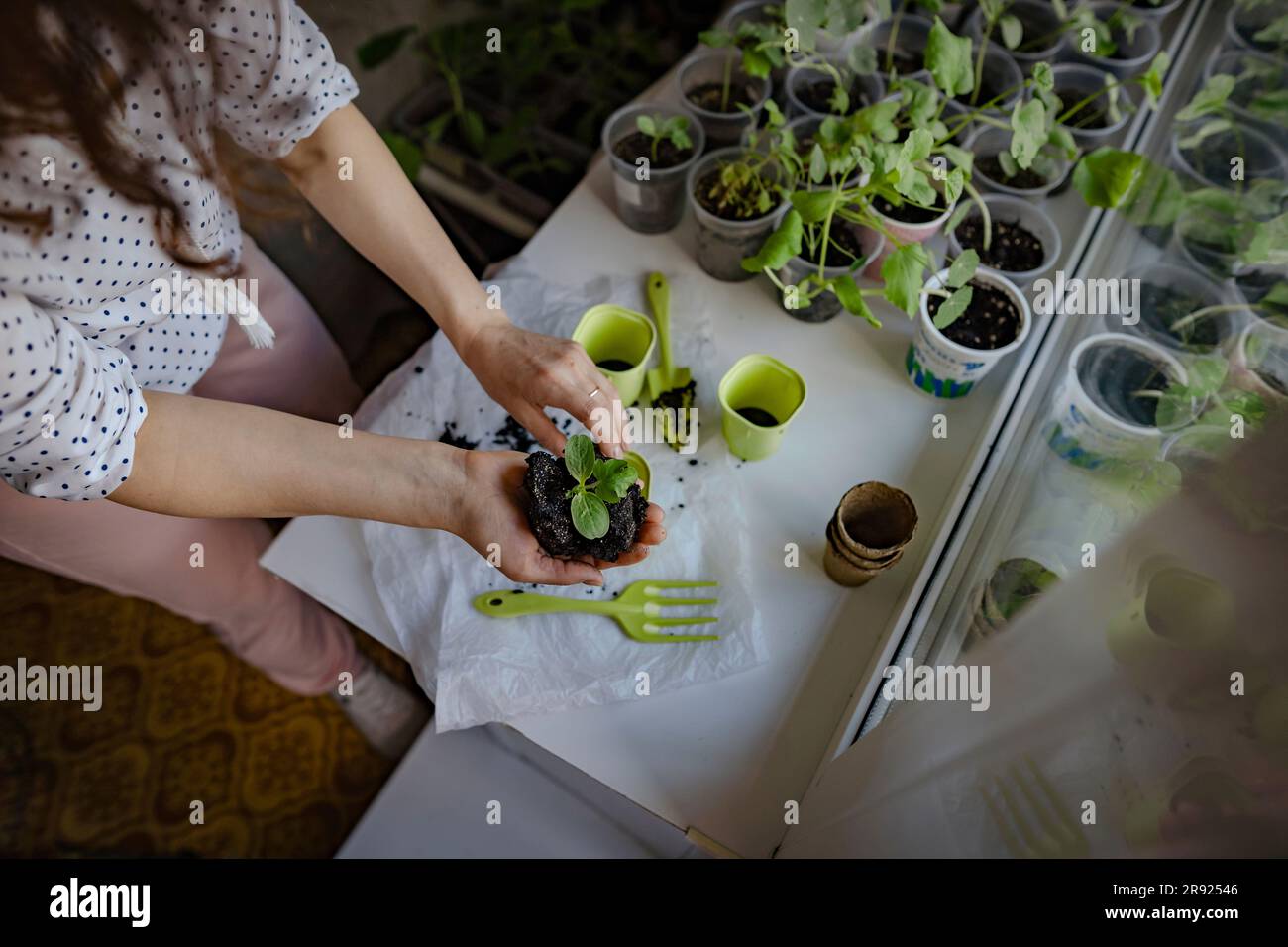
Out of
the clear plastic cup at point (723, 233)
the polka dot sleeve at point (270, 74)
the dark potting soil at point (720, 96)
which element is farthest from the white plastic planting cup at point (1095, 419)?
the polka dot sleeve at point (270, 74)

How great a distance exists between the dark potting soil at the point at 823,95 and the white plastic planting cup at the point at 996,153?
0.62 feet

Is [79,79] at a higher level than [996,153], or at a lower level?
higher

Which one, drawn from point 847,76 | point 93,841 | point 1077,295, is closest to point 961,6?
point 847,76

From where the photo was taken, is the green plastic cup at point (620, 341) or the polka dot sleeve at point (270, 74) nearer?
the polka dot sleeve at point (270, 74)

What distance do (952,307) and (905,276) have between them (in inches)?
3.4

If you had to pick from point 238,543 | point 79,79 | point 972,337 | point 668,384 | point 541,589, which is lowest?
point 238,543

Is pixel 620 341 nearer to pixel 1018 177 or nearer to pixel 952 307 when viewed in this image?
pixel 952 307

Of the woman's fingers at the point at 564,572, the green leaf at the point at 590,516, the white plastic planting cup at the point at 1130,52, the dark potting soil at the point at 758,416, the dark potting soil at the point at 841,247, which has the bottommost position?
the woman's fingers at the point at 564,572

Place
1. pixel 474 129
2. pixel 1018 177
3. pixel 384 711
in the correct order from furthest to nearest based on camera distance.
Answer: pixel 474 129 < pixel 384 711 < pixel 1018 177

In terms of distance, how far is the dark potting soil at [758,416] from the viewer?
3.67 ft

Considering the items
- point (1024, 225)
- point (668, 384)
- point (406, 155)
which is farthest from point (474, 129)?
point (1024, 225)

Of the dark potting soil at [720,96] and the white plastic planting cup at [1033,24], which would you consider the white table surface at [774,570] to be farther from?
the white plastic planting cup at [1033,24]

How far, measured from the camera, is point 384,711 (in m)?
1.56

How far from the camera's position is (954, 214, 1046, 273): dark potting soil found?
1.17 metres
